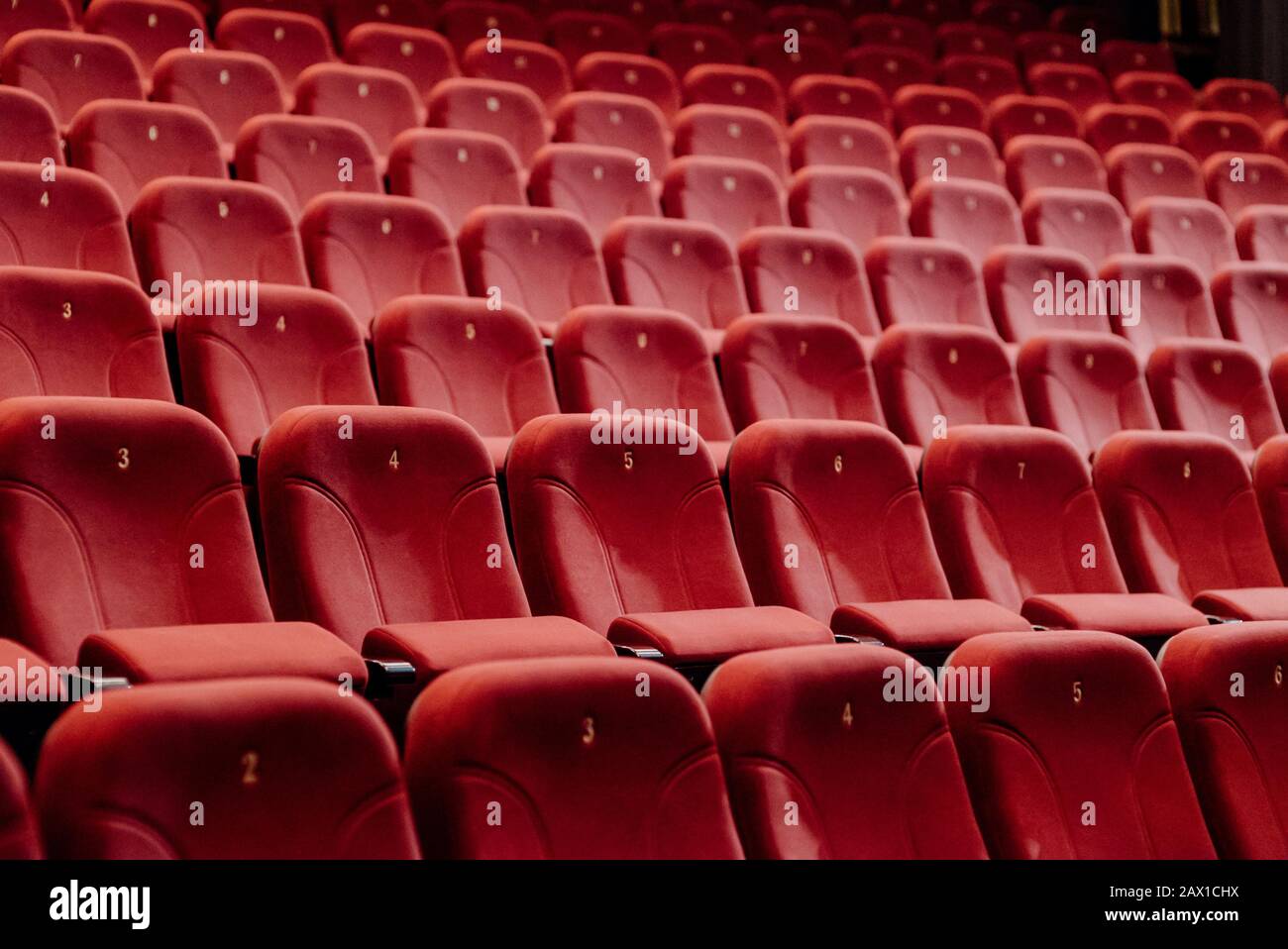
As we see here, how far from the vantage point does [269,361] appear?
1.93ft

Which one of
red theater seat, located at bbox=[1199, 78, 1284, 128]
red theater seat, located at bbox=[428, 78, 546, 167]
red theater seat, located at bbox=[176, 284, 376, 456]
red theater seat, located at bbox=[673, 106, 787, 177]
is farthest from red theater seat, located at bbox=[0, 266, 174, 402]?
red theater seat, located at bbox=[1199, 78, 1284, 128]

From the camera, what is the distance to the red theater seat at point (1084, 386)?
75 centimetres

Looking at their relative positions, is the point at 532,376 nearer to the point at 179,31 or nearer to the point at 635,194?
the point at 635,194

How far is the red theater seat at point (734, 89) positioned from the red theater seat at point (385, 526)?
2.34 feet

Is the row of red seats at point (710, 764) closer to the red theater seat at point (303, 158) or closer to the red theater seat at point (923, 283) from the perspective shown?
the red theater seat at point (923, 283)

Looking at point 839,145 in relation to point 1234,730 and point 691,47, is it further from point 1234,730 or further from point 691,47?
point 1234,730

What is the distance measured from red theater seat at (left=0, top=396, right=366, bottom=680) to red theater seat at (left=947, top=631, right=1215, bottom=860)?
18cm

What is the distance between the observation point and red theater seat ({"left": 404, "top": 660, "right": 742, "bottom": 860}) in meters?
0.31

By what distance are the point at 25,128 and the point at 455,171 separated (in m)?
0.25

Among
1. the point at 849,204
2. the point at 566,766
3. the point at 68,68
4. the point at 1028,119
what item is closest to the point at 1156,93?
the point at 1028,119

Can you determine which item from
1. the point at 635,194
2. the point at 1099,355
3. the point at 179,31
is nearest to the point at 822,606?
the point at 1099,355

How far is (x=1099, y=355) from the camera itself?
0.77m

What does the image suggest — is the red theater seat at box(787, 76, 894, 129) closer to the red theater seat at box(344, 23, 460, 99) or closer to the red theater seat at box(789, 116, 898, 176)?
the red theater seat at box(789, 116, 898, 176)
